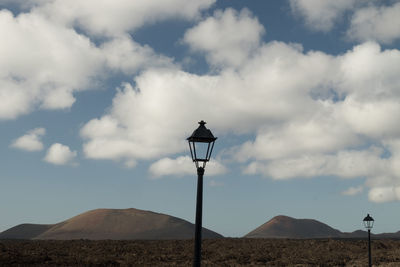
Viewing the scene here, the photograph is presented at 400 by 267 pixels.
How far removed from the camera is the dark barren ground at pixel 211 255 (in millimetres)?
48656

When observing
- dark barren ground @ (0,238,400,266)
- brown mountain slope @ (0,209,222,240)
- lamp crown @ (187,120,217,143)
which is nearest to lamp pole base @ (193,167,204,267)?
lamp crown @ (187,120,217,143)

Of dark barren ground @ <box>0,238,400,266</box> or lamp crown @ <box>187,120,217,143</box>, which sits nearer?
lamp crown @ <box>187,120,217,143</box>

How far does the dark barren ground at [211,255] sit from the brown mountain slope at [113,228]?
98.7 m

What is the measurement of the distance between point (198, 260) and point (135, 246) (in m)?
59.3

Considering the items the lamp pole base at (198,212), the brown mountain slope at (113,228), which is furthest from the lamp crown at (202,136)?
the brown mountain slope at (113,228)

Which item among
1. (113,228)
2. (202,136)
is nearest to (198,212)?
(202,136)

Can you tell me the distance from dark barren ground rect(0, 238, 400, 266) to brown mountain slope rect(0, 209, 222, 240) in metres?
98.7

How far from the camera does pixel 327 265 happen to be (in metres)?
48.8

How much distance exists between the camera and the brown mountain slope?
16975 centimetres

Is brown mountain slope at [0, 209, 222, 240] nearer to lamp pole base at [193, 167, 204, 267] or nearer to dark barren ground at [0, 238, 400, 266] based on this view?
dark barren ground at [0, 238, 400, 266]

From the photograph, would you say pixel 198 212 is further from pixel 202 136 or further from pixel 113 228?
pixel 113 228

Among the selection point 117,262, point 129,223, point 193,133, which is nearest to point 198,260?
point 193,133

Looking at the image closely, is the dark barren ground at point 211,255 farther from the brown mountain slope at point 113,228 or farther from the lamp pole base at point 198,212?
the brown mountain slope at point 113,228

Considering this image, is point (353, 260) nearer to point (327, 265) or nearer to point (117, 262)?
point (327, 265)
